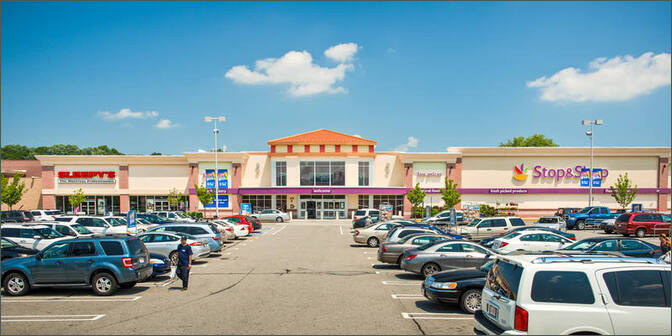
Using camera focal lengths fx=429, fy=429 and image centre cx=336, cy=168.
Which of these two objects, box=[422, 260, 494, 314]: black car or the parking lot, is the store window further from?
box=[422, 260, 494, 314]: black car

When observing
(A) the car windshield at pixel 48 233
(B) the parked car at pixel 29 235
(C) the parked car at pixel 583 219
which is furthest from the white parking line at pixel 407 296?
(C) the parked car at pixel 583 219

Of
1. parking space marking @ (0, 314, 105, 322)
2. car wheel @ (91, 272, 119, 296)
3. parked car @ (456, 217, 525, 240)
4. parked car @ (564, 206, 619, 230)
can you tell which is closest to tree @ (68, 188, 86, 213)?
car wheel @ (91, 272, 119, 296)

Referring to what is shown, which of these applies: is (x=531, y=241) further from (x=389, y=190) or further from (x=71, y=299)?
(x=389, y=190)

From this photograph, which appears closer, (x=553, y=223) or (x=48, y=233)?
(x=48, y=233)

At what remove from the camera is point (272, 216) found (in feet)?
149

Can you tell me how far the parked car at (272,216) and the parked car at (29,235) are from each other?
88.3 ft

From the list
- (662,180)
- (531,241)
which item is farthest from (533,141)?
(531,241)

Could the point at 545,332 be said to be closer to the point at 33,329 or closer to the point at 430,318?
the point at 430,318

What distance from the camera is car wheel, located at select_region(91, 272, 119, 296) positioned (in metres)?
11.7

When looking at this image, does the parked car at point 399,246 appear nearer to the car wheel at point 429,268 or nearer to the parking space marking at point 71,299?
the car wheel at point 429,268

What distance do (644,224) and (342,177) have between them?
29086mm

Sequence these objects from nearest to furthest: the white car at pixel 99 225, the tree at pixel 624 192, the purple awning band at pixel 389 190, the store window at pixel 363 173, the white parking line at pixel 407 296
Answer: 1. the white parking line at pixel 407 296
2. the white car at pixel 99 225
3. the tree at pixel 624 192
4. the purple awning band at pixel 389 190
5. the store window at pixel 363 173

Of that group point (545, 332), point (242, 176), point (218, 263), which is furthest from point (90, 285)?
point (242, 176)

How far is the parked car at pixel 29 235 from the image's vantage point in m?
17.5
